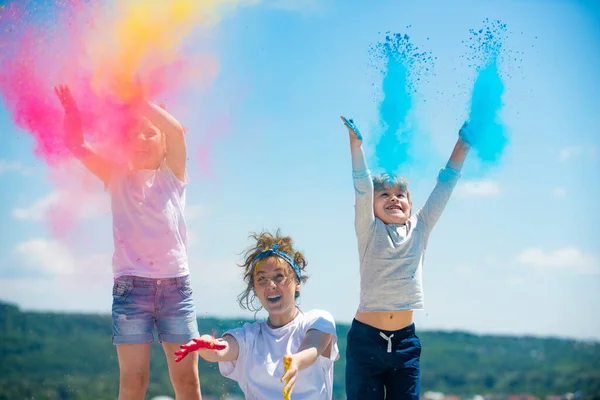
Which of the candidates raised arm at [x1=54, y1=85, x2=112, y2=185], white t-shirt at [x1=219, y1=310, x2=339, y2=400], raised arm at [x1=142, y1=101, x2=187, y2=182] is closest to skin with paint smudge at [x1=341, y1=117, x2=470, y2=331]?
white t-shirt at [x1=219, y1=310, x2=339, y2=400]

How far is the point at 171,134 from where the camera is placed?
3887 mm

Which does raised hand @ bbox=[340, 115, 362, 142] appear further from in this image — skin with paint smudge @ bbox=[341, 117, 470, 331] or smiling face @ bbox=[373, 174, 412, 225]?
smiling face @ bbox=[373, 174, 412, 225]

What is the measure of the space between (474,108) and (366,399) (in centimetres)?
189

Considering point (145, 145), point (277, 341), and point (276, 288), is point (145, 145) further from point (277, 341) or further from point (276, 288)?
point (277, 341)

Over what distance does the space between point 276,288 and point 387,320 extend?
658 millimetres

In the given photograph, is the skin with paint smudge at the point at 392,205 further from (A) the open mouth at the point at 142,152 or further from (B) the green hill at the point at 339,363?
(B) the green hill at the point at 339,363

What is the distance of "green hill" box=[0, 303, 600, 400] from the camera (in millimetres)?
16625

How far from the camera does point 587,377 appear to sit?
814 inches

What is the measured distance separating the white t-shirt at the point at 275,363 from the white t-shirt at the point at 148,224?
54cm

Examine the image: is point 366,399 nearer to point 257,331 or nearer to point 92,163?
point 257,331

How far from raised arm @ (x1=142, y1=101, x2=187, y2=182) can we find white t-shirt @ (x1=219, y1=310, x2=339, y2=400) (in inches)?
41.0

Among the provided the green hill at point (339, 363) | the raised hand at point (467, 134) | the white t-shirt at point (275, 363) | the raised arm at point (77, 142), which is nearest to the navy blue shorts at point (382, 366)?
the white t-shirt at point (275, 363)

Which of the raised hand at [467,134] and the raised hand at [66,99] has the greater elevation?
the raised hand at [66,99]

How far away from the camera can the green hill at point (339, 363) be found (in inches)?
655
